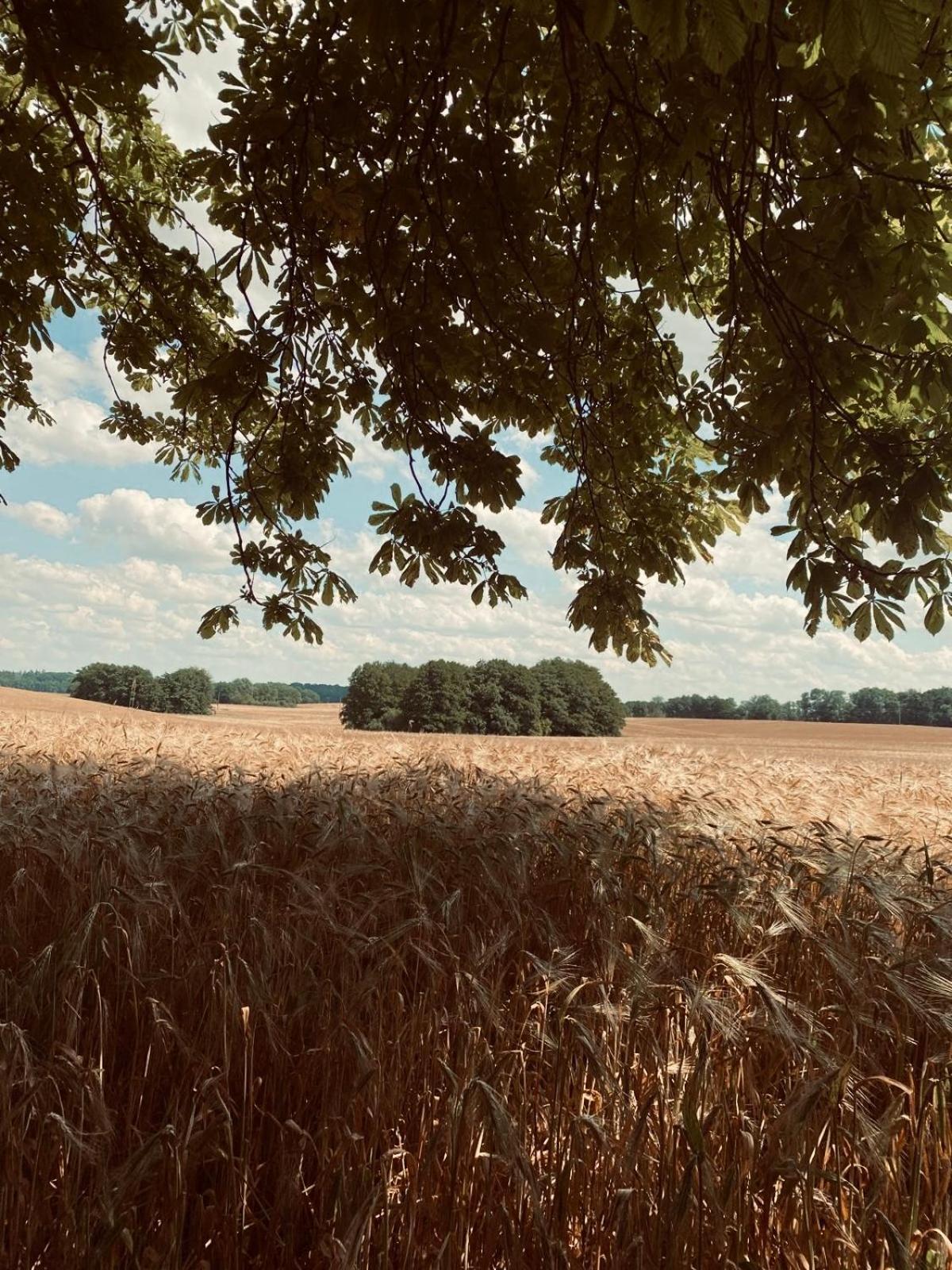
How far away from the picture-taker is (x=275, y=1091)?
2.15 m

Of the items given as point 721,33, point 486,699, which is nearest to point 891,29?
point 721,33

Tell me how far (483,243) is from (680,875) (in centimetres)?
386

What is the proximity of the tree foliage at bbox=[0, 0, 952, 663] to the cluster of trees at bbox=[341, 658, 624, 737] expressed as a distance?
4908cm

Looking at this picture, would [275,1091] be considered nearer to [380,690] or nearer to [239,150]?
[239,150]

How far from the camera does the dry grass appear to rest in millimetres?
1624

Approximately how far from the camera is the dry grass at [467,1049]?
1624 mm

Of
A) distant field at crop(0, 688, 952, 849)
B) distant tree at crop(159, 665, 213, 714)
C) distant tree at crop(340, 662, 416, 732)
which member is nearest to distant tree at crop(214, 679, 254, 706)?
distant tree at crop(159, 665, 213, 714)

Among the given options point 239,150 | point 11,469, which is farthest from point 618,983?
point 11,469

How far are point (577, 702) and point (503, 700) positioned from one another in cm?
682

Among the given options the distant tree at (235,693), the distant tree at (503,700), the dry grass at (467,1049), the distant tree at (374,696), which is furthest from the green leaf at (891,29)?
the distant tree at (235,693)

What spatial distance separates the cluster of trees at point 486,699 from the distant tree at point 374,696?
63 millimetres

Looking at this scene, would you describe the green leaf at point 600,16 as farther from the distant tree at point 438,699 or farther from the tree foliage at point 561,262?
the distant tree at point 438,699

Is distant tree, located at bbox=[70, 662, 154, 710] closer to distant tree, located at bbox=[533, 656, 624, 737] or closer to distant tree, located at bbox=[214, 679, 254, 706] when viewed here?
distant tree, located at bbox=[214, 679, 254, 706]

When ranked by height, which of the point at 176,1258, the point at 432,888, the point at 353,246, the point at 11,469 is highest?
the point at 353,246
